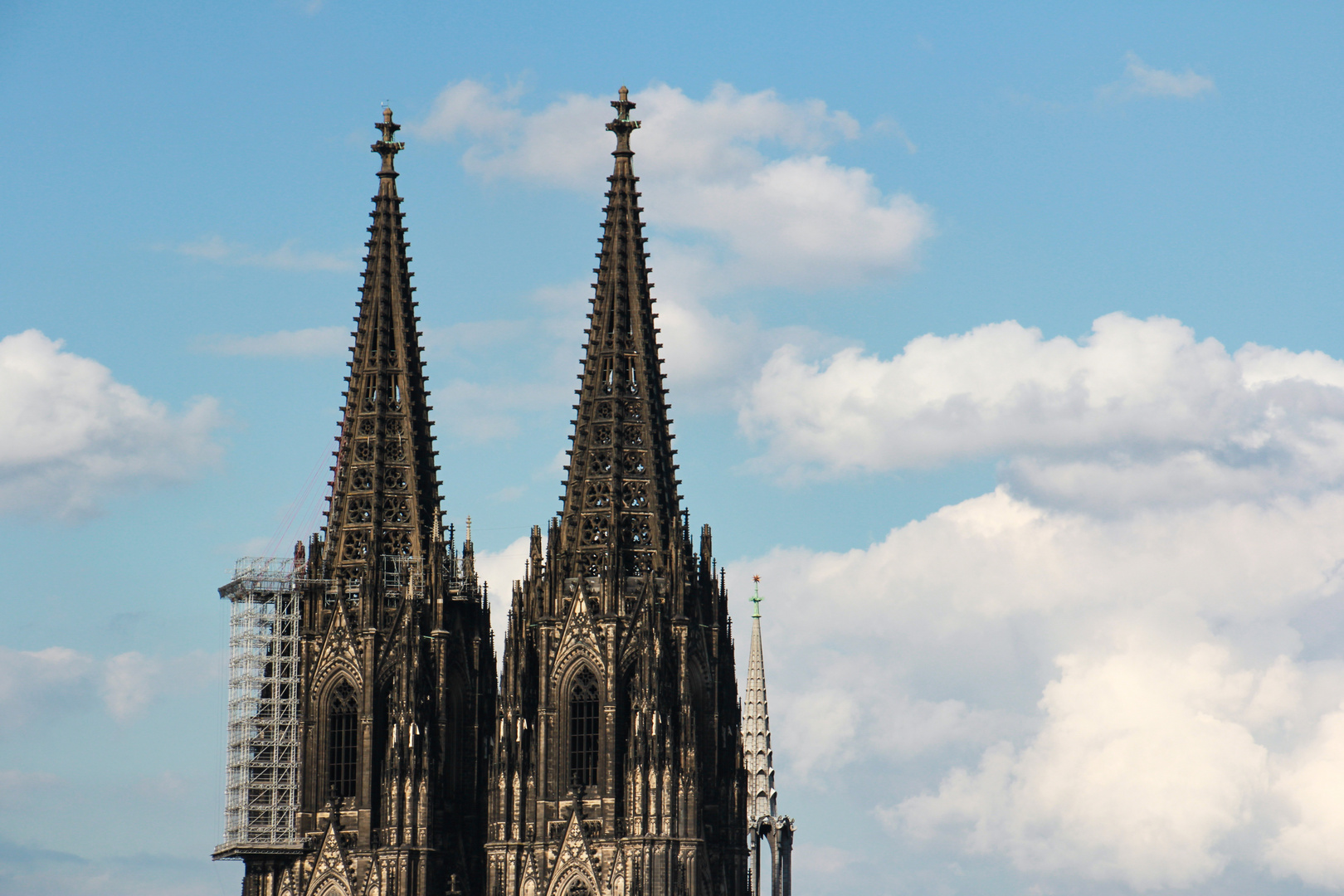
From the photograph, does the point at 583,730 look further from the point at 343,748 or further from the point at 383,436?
the point at 383,436

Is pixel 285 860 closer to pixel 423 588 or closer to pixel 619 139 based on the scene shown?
pixel 423 588

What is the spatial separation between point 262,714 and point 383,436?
1458 cm

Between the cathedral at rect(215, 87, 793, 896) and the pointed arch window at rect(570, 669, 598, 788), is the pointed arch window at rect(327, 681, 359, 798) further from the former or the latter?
the pointed arch window at rect(570, 669, 598, 788)

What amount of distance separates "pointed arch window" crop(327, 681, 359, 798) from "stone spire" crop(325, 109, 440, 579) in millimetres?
6300

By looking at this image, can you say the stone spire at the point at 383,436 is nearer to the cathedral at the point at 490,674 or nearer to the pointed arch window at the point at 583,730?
the cathedral at the point at 490,674

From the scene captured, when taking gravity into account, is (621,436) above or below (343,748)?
above

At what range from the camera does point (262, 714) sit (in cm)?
15075

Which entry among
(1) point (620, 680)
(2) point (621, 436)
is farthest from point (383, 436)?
(1) point (620, 680)

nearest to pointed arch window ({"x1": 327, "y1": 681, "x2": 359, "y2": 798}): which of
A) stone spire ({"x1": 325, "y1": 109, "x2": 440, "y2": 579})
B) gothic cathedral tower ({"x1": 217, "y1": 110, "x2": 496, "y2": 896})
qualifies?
gothic cathedral tower ({"x1": 217, "y1": 110, "x2": 496, "y2": 896})

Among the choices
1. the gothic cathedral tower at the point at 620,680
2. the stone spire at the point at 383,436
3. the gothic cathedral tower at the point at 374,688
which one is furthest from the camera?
the stone spire at the point at 383,436

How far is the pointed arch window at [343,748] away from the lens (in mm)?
148375

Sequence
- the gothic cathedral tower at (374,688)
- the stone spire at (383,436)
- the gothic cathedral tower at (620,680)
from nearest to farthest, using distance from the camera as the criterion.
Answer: the gothic cathedral tower at (620,680) < the gothic cathedral tower at (374,688) < the stone spire at (383,436)

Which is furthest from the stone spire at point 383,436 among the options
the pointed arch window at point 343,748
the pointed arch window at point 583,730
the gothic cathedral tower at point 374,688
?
the pointed arch window at point 583,730

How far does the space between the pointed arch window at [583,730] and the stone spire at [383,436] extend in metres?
10.7
